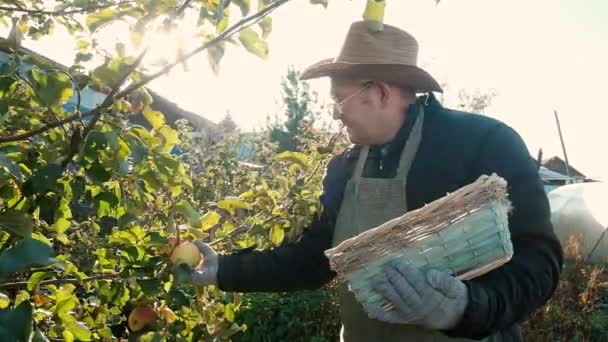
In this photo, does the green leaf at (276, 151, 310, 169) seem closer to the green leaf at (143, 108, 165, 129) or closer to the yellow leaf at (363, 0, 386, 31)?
the green leaf at (143, 108, 165, 129)

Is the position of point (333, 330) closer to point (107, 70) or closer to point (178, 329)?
point (178, 329)

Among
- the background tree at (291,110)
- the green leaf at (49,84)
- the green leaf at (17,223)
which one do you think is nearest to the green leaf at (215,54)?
the green leaf at (49,84)

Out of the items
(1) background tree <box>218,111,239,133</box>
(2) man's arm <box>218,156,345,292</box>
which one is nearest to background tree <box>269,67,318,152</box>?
(1) background tree <box>218,111,239,133</box>

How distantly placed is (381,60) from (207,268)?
2.68 ft

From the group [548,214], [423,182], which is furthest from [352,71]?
[548,214]

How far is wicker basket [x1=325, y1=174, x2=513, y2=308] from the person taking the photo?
1.21m

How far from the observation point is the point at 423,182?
67.3 inches

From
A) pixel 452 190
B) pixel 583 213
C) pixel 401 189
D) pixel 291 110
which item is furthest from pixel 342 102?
pixel 291 110

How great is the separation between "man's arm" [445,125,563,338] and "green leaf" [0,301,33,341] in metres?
0.87

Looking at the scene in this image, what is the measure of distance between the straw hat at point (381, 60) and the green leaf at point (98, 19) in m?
0.86

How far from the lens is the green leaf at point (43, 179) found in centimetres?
110

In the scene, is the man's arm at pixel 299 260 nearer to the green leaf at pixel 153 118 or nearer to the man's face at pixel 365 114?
the man's face at pixel 365 114

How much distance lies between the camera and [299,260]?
1949 mm

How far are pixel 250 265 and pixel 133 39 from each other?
0.89 metres
